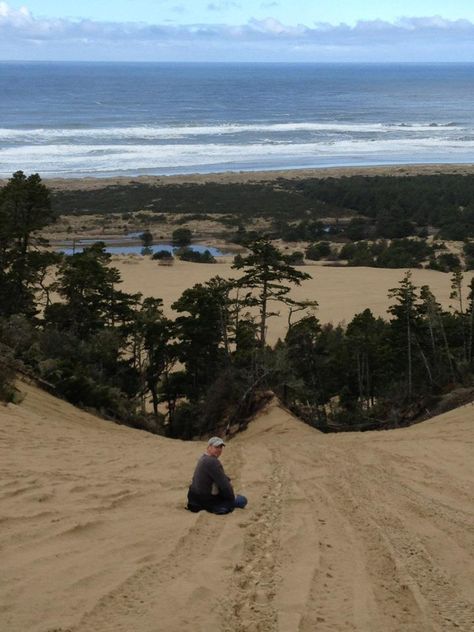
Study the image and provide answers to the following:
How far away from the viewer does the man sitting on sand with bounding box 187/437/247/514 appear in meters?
7.23

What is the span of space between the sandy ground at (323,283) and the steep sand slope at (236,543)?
21869mm

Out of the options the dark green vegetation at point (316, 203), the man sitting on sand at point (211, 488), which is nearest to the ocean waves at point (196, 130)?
the dark green vegetation at point (316, 203)

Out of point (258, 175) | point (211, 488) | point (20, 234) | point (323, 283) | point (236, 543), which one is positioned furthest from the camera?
point (258, 175)

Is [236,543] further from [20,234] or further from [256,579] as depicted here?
[20,234]

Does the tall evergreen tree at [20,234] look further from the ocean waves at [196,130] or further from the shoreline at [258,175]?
the ocean waves at [196,130]

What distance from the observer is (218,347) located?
2184 cm

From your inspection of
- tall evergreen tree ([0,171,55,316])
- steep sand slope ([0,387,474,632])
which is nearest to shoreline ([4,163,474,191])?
tall evergreen tree ([0,171,55,316])

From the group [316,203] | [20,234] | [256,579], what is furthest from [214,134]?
[256,579]

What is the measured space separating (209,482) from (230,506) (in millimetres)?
306

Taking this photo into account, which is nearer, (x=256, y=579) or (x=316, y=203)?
(x=256, y=579)

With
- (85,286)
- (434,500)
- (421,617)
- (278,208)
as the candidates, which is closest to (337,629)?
(421,617)

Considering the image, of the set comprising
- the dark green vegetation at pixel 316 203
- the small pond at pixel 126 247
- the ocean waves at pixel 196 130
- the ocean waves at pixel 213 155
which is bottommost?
the small pond at pixel 126 247

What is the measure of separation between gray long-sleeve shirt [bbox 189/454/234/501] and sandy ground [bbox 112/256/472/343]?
24.0 meters

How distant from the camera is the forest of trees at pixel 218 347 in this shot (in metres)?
18.4
